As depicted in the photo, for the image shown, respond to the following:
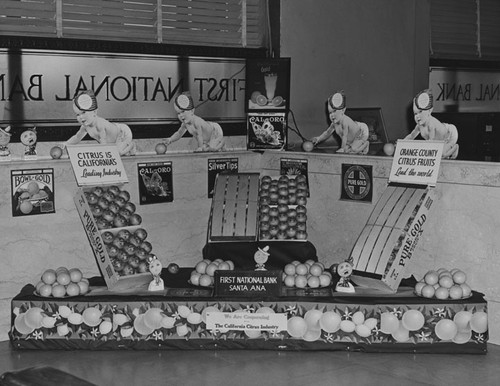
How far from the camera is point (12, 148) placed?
283 inches

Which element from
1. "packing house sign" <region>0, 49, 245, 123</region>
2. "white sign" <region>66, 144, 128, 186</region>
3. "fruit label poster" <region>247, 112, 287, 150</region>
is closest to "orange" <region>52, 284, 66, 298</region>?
"white sign" <region>66, 144, 128, 186</region>

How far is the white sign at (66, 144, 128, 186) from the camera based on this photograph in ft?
21.5

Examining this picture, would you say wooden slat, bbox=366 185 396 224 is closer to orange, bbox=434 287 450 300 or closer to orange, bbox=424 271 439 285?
orange, bbox=424 271 439 285

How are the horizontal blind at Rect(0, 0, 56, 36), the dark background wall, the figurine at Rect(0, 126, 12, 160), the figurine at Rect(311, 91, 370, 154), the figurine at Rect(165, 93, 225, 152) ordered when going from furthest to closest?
1. the dark background wall
2. the figurine at Rect(165, 93, 225, 152)
3. the figurine at Rect(311, 91, 370, 154)
4. the horizontal blind at Rect(0, 0, 56, 36)
5. the figurine at Rect(0, 126, 12, 160)

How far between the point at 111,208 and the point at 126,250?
36 cm

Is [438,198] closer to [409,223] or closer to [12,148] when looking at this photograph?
[409,223]

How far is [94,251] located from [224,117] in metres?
2.70

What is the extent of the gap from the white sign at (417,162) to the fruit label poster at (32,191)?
2666 mm

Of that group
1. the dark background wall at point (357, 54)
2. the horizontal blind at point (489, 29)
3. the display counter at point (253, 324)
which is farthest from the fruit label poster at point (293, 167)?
the horizontal blind at point (489, 29)

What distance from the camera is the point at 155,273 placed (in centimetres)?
626

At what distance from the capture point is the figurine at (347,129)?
753 centimetres

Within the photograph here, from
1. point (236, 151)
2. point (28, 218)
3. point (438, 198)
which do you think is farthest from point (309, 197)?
point (28, 218)

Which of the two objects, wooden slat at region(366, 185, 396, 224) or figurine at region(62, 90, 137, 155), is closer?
wooden slat at region(366, 185, 396, 224)

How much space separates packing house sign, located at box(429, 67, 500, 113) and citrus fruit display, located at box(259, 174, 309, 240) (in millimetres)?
4151
